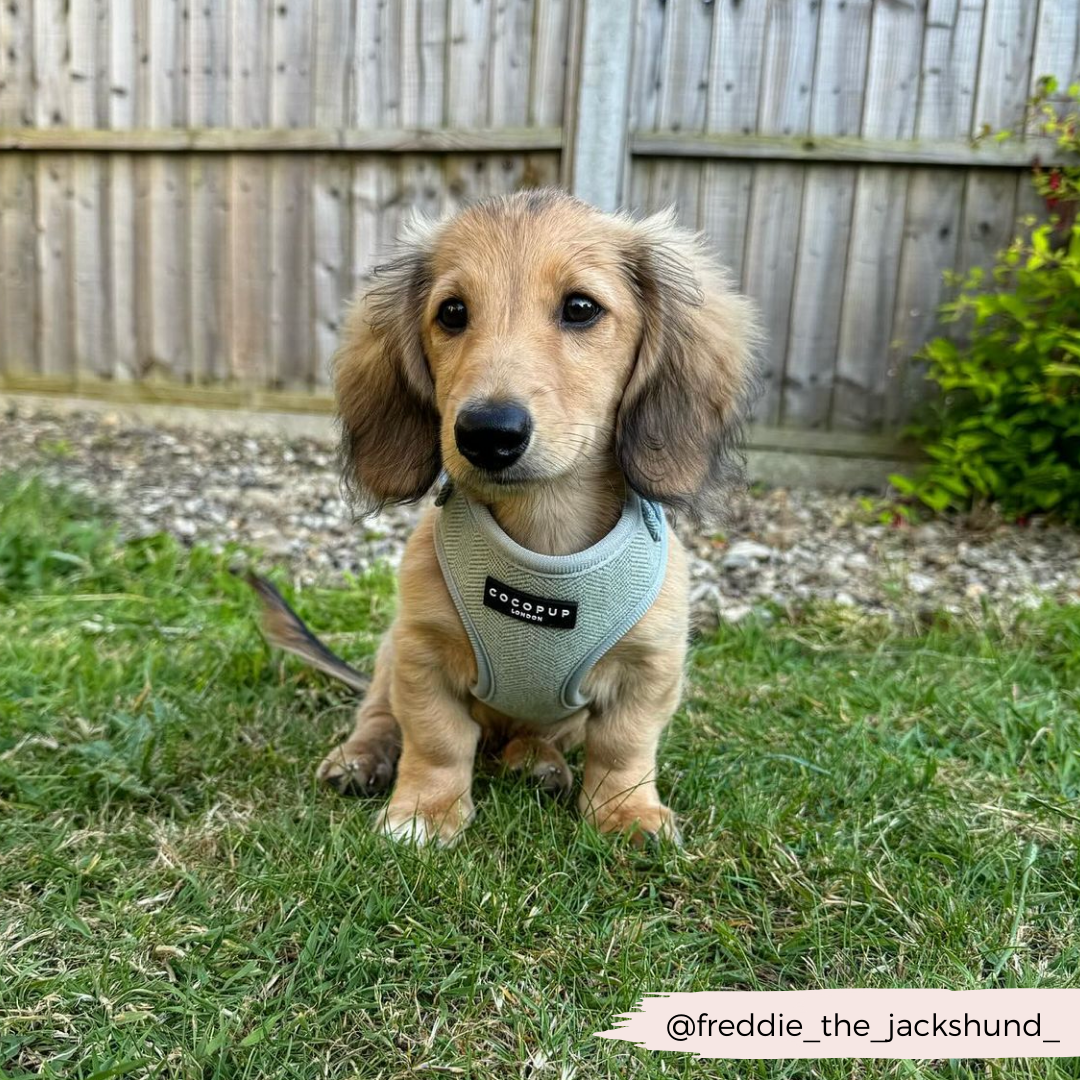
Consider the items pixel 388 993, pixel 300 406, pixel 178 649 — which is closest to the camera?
pixel 388 993

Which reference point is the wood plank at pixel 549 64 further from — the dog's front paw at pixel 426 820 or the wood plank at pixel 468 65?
the dog's front paw at pixel 426 820

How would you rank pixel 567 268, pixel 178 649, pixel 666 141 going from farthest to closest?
pixel 666 141, pixel 178 649, pixel 567 268

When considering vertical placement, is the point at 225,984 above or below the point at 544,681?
below

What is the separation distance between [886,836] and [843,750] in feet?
1.30

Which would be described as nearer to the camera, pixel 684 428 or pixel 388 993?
pixel 388 993

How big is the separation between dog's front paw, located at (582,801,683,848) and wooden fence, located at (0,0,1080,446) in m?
3.36

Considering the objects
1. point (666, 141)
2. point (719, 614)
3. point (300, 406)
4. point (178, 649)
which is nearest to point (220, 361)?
point (300, 406)

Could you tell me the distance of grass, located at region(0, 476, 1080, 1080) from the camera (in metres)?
1.47

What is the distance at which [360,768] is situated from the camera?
2.26 meters

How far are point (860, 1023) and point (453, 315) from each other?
4.63 feet

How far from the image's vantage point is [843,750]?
2426mm

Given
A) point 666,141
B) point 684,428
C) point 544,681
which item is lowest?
point 544,681

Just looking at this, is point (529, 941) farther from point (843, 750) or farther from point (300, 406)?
point (300, 406)

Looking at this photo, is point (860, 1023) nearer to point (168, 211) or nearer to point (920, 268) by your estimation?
point (920, 268)
